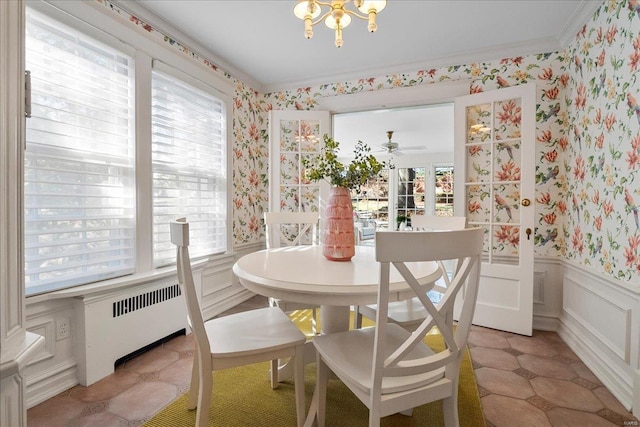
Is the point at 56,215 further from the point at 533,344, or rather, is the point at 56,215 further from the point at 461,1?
the point at 533,344

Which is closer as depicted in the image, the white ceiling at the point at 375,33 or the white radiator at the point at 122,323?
the white radiator at the point at 122,323

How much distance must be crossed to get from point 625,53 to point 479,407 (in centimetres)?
222

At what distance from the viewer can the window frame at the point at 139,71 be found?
5.96 ft

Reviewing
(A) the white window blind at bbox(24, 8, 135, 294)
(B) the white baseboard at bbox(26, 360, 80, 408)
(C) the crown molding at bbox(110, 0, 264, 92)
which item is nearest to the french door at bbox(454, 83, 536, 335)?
(C) the crown molding at bbox(110, 0, 264, 92)

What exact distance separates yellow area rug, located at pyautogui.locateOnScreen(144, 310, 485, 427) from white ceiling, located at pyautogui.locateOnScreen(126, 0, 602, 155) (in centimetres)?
249

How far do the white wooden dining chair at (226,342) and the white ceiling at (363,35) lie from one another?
5.83 feet

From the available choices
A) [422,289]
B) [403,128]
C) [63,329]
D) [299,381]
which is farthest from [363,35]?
[403,128]

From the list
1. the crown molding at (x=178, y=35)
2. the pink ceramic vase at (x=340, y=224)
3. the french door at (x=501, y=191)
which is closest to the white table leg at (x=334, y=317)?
the pink ceramic vase at (x=340, y=224)

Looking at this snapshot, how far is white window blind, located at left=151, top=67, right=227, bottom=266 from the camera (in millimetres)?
2432

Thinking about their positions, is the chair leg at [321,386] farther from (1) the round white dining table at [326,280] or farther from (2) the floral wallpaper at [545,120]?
(2) the floral wallpaper at [545,120]

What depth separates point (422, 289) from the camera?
1023 mm

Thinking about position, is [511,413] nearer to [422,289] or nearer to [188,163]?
[422,289]

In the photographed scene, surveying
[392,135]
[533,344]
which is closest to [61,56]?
[533,344]

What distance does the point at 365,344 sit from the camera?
4.22ft
